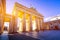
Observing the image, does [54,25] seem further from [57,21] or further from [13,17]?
[13,17]

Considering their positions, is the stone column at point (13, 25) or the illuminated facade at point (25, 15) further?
the illuminated facade at point (25, 15)

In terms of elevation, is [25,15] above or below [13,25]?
above

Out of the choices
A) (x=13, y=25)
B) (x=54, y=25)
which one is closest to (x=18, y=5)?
(x=13, y=25)

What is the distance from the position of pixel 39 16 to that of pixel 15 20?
11341 millimetres

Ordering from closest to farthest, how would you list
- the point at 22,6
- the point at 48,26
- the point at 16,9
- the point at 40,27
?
1. the point at 16,9
2. the point at 22,6
3. the point at 40,27
4. the point at 48,26

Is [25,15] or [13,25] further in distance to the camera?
[25,15]

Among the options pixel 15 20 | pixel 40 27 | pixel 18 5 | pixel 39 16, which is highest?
pixel 18 5

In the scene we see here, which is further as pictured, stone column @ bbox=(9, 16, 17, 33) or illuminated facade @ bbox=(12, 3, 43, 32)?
illuminated facade @ bbox=(12, 3, 43, 32)

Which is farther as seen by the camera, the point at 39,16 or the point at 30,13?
the point at 39,16

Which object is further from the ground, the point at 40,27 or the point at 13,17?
the point at 13,17

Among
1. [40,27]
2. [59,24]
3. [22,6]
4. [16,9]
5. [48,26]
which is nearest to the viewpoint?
→ [16,9]

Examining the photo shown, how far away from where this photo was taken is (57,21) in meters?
28.4

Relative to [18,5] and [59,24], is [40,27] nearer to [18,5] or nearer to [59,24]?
[59,24]

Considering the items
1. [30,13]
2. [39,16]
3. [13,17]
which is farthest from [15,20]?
[39,16]
